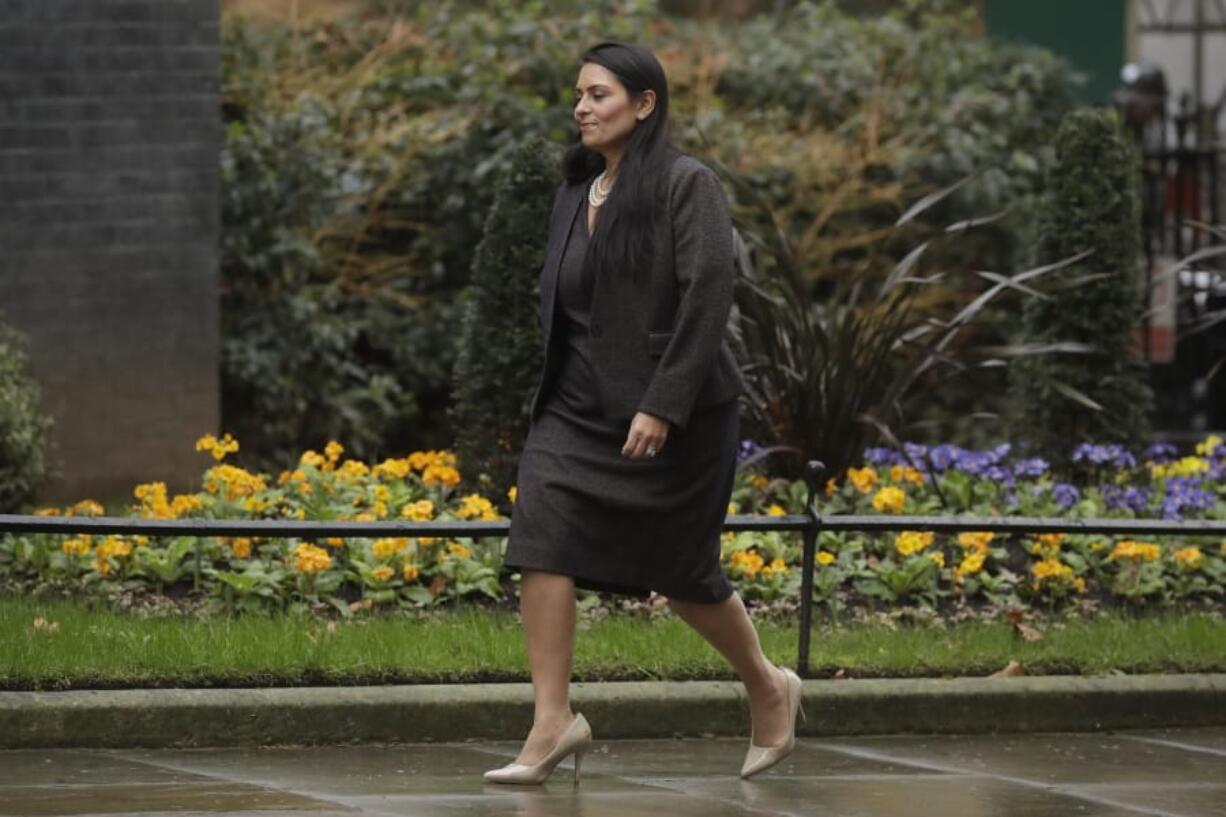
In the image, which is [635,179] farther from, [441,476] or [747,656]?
[441,476]

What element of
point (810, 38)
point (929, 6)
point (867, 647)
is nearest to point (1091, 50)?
point (929, 6)

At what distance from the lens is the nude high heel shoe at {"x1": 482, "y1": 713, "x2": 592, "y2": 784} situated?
5.82m

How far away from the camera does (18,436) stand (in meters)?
9.34

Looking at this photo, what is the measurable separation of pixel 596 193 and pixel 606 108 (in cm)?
22

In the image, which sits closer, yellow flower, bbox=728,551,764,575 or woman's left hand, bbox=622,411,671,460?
woman's left hand, bbox=622,411,671,460

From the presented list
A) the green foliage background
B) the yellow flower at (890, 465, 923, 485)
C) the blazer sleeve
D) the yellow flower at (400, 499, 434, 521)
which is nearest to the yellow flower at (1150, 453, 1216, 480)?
the yellow flower at (890, 465, 923, 485)

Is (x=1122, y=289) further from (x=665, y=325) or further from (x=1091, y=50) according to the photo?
(x=1091, y=50)

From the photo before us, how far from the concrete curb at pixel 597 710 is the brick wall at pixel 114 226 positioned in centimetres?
411

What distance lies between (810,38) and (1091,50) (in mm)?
4370

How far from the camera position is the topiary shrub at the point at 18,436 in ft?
30.6

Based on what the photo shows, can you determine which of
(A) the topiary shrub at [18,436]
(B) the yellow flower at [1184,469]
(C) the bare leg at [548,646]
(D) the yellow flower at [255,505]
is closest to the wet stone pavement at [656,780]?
(C) the bare leg at [548,646]

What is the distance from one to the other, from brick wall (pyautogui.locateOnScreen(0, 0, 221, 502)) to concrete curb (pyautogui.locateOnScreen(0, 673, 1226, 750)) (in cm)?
411

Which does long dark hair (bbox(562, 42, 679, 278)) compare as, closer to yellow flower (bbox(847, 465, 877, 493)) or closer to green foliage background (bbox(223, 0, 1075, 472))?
yellow flower (bbox(847, 465, 877, 493))

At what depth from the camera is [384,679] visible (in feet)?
22.4
